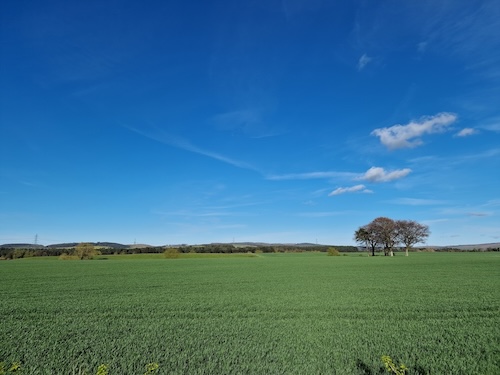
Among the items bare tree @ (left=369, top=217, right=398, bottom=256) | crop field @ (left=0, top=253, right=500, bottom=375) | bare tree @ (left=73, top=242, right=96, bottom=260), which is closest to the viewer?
crop field @ (left=0, top=253, right=500, bottom=375)

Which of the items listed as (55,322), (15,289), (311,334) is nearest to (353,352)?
(311,334)

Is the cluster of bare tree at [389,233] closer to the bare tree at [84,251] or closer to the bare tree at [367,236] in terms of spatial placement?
the bare tree at [367,236]

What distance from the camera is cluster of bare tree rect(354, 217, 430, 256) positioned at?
4053 inches

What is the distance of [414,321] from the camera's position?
13984 mm

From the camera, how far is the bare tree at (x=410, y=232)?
10234cm

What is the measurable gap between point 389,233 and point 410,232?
240 inches

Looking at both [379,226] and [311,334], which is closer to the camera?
[311,334]

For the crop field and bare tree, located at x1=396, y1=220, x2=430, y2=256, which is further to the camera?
bare tree, located at x1=396, y1=220, x2=430, y2=256

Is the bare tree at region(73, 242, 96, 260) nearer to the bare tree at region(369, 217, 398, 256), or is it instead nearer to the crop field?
the crop field

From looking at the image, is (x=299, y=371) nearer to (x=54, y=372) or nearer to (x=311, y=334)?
(x=311, y=334)

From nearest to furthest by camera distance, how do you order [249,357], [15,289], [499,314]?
[249,357], [499,314], [15,289]

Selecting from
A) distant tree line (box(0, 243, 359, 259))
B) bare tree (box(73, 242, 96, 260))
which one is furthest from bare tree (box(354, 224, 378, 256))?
bare tree (box(73, 242, 96, 260))

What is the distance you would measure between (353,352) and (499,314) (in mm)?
10150

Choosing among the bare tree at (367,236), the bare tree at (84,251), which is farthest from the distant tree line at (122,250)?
the bare tree at (367,236)
